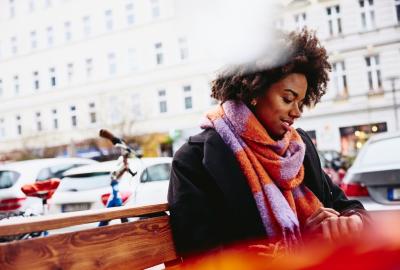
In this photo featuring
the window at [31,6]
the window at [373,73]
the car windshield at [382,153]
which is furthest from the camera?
the window at [31,6]

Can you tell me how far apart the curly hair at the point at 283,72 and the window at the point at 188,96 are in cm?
1840

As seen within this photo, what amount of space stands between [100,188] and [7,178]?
1814mm

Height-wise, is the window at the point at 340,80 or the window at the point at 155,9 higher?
the window at the point at 155,9

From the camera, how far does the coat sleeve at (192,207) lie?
4.89 feet

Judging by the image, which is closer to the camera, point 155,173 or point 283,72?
point 283,72

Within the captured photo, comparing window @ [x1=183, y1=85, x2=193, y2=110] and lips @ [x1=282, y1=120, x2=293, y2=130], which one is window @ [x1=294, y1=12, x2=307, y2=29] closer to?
lips @ [x1=282, y1=120, x2=293, y2=130]

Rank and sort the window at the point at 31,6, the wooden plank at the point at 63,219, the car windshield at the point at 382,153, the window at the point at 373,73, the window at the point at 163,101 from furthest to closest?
the window at the point at 163,101 < the window at the point at 31,6 < the window at the point at 373,73 < the car windshield at the point at 382,153 < the wooden plank at the point at 63,219

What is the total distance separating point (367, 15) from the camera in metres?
15.3

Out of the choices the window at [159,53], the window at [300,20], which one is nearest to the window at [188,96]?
the window at [159,53]

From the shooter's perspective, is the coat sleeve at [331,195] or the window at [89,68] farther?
the window at [89,68]

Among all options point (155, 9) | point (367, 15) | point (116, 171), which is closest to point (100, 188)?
point (116, 171)

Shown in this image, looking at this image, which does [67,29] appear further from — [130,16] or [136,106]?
[136,106]

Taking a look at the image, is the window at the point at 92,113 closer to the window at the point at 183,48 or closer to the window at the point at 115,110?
the window at the point at 115,110

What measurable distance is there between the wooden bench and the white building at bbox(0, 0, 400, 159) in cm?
1571
